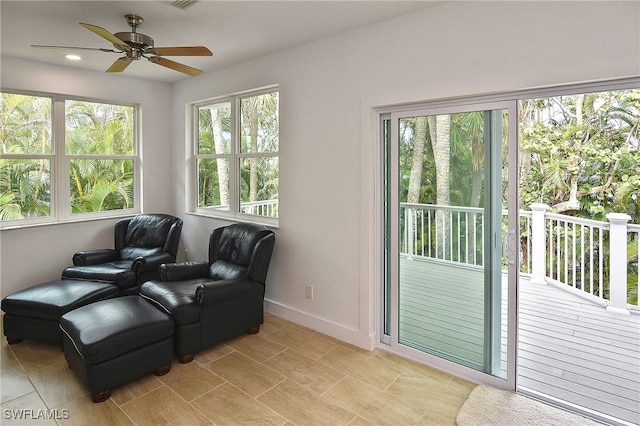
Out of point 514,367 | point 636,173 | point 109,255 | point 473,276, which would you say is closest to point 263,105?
point 109,255

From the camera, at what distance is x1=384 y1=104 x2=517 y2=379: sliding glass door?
259 centimetres

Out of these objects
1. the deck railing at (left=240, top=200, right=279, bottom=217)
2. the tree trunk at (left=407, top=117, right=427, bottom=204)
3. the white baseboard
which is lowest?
the white baseboard

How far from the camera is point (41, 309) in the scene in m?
3.01

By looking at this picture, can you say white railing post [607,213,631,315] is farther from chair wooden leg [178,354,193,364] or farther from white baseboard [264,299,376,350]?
chair wooden leg [178,354,193,364]

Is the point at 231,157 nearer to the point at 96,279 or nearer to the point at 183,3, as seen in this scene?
the point at 96,279

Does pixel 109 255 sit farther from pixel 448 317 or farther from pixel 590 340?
pixel 590 340

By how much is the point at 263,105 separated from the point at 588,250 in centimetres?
421

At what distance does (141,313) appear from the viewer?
8.96ft

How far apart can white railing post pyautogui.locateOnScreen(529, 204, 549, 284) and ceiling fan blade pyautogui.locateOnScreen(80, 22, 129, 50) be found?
4.93 meters

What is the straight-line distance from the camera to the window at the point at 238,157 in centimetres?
406

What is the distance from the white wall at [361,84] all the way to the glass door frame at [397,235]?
117 millimetres

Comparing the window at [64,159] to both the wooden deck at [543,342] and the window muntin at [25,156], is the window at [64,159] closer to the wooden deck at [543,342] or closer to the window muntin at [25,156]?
the window muntin at [25,156]

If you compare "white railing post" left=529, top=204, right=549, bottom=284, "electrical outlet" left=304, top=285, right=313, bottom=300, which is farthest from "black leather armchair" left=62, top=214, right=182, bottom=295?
"white railing post" left=529, top=204, right=549, bottom=284

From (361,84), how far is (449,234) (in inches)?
55.5
